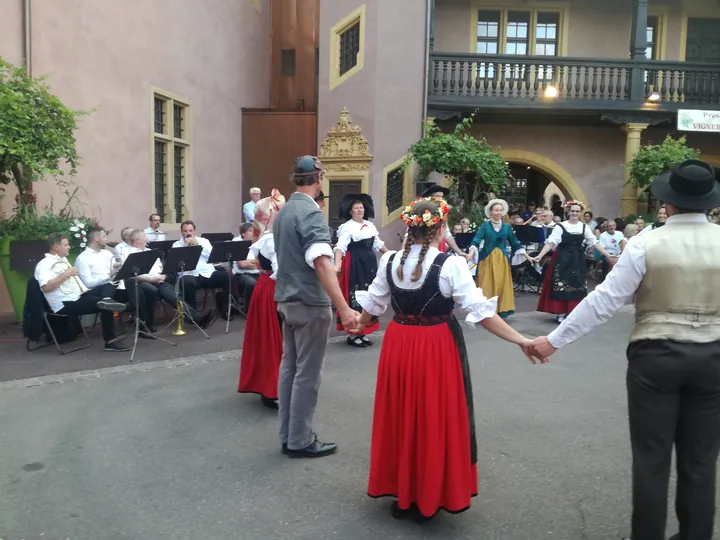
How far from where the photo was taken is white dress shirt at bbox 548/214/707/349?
8.95ft

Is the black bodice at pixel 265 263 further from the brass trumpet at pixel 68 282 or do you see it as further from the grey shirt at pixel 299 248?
the brass trumpet at pixel 68 282

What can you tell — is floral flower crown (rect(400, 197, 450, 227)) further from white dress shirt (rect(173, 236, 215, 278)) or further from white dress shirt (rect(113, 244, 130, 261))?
white dress shirt (rect(173, 236, 215, 278))

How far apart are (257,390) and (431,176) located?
37.8ft

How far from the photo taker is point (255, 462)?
13.5ft

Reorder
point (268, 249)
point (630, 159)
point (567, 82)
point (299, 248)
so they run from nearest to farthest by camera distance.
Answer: point (299, 248) < point (268, 249) < point (630, 159) < point (567, 82)

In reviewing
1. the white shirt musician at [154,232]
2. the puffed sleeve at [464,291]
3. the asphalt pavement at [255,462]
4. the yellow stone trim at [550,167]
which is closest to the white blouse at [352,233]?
the asphalt pavement at [255,462]

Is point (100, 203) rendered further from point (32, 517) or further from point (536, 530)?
point (536, 530)

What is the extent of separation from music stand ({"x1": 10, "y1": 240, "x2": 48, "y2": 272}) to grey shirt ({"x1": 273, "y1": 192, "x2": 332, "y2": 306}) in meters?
5.16

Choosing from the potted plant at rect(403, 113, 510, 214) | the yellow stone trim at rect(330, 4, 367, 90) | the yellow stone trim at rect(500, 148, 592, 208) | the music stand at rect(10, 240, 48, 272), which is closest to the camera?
the music stand at rect(10, 240, 48, 272)

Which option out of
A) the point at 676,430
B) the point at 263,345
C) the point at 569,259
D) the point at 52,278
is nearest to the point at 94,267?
the point at 52,278

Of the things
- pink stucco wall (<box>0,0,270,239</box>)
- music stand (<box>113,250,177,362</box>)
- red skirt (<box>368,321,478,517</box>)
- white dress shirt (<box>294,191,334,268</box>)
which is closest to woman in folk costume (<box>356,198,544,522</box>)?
red skirt (<box>368,321,478,517</box>)

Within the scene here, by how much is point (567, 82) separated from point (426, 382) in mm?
15396

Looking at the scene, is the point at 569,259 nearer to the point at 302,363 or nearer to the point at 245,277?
the point at 245,277

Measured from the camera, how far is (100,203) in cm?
1072
